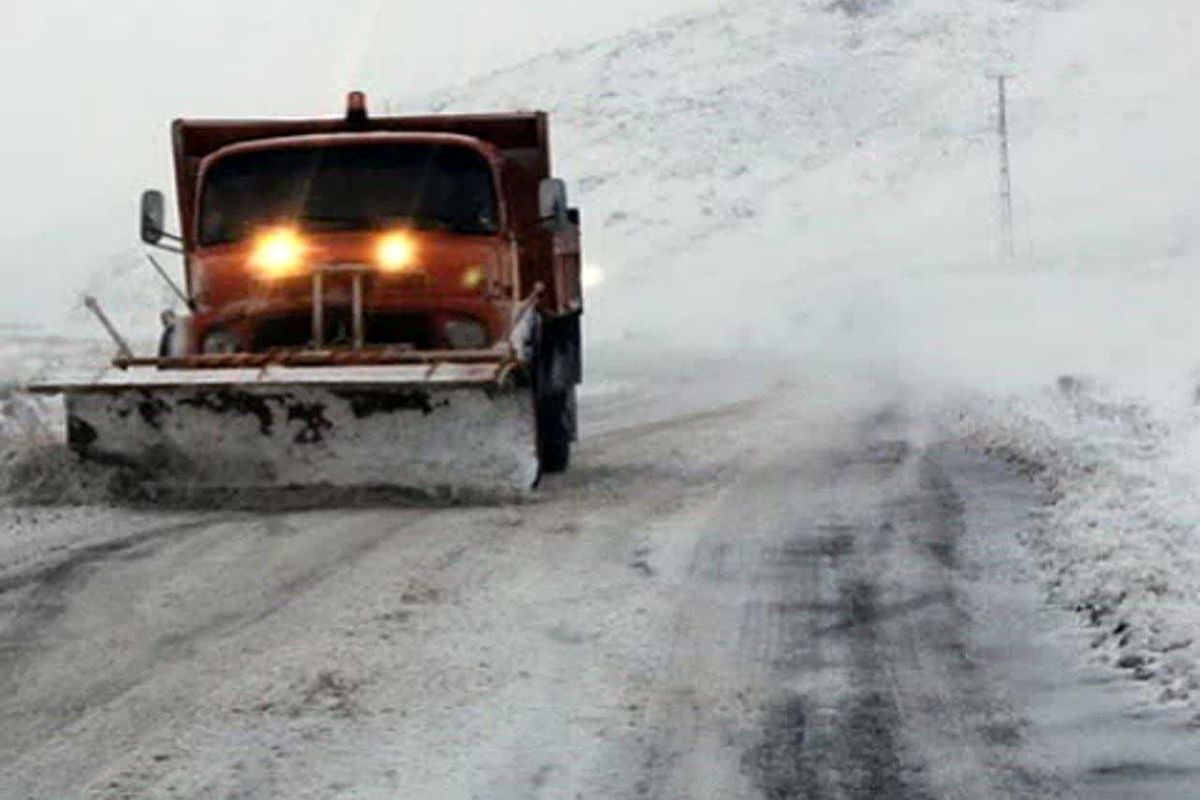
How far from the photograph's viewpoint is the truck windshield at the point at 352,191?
10.3 metres

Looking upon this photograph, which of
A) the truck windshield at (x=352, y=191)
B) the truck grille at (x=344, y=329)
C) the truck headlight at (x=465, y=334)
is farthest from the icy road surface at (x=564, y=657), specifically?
the truck windshield at (x=352, y=191)

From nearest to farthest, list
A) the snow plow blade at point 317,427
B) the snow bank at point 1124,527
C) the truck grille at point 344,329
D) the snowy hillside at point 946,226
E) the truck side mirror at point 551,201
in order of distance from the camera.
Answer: the snow bank at point 1124,527, the snowy hillside at point 946,226, the snow plow blade at point 317,427, the truck grille at point 344,329, the truck side mirror at point 551,201

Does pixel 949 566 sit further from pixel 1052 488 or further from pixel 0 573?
pixel 0 573

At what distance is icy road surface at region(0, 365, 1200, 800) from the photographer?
14.1 ft

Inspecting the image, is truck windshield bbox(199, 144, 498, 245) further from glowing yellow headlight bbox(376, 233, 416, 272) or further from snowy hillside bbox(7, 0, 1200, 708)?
snowy hillside bbox(7, 0, 1200, 708)

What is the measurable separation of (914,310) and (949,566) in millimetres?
33413

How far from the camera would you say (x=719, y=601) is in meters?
6.35

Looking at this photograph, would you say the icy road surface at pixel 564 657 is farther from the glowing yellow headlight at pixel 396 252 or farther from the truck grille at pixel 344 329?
the glowing yellow headlight at pixel 396 252

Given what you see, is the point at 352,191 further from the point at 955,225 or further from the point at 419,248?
the point at 955,225

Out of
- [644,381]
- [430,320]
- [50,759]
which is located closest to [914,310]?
[644,381]

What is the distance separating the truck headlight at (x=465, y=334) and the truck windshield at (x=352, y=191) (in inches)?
25.8

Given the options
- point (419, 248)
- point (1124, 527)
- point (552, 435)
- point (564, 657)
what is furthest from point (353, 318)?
point (564, 657)

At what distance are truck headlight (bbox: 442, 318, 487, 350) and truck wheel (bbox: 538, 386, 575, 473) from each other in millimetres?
1011

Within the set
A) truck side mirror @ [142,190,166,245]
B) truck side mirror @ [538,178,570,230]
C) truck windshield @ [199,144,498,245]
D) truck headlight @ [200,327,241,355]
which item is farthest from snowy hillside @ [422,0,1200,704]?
truck side mirror @ [142,190,166,245]
